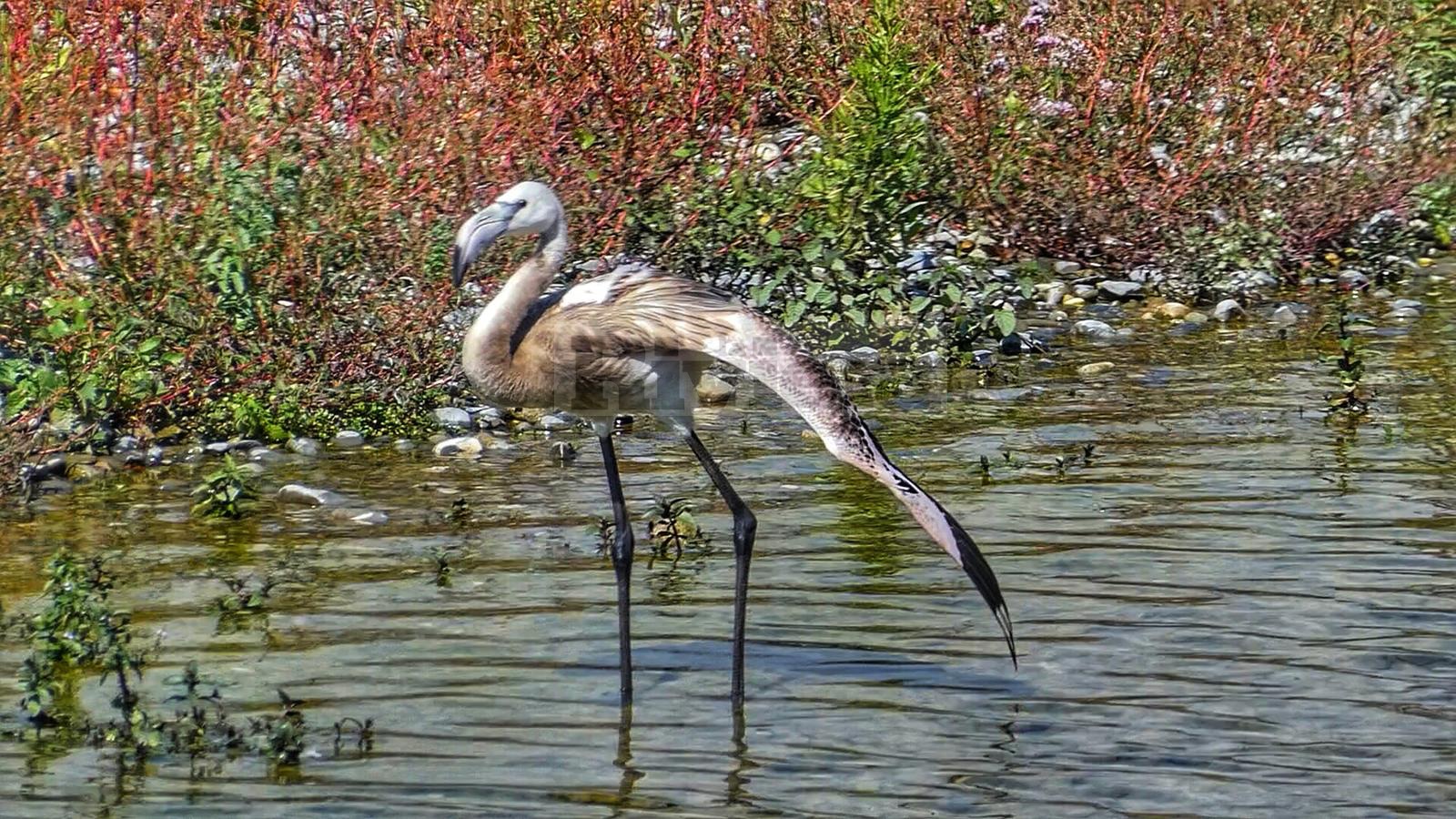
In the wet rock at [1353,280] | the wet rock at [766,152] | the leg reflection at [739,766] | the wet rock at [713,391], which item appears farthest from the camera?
the wet rock at [1353,280]

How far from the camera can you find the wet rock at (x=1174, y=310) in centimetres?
1222

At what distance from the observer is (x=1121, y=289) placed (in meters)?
12.6

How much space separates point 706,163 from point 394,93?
1.72 meters

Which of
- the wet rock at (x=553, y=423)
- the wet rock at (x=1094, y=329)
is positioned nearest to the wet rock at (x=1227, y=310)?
the wet rock at (x=1094, y=329)

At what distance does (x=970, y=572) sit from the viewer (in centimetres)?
565

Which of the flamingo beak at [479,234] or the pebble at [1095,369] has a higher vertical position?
the flamingo beak at [479,234]

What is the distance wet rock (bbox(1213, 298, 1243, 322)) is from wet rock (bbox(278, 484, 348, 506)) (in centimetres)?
566

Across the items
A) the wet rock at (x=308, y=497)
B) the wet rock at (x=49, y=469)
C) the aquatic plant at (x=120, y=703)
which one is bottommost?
the aquatic plant at (x=120, y=703)

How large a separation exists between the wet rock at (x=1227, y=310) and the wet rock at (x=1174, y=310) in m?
0.16

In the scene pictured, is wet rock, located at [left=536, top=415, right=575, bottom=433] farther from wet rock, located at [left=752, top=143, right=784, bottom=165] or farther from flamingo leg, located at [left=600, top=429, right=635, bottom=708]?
flamingo leg, located at [left=600, top=429, right=635, bottom=708]

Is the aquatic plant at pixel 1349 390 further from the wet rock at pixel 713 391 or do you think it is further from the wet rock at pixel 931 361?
the wet rock at pixel 713 391

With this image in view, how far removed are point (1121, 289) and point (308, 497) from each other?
5791 millimetres

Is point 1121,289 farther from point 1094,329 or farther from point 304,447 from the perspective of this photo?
point 304,447

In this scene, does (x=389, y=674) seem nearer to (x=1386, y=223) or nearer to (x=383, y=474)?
(x=383, y=474)
